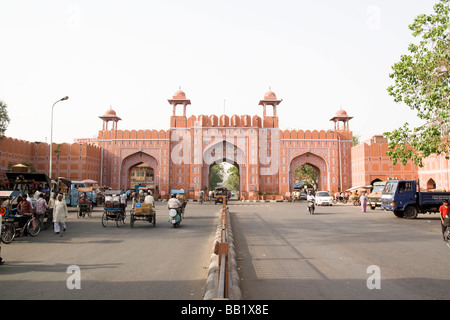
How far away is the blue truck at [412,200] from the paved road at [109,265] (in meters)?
10.9

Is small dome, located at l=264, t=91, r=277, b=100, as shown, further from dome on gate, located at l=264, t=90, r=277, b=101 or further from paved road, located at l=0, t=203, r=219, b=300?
paved road, located at l=0, t=203, r=219, b=300

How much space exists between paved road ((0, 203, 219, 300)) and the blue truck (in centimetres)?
1085

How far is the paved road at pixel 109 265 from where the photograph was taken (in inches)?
180

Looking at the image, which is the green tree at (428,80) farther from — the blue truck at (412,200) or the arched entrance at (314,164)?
the arched entrance at (314,164)

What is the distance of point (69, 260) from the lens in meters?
6.62

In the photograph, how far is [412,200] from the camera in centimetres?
1694

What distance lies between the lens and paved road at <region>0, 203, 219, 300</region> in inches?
180

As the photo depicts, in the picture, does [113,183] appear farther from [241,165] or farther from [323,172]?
[323,172]

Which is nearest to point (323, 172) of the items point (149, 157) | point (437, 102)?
point (149, 157)

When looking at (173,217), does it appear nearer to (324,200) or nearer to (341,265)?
(341,265)
